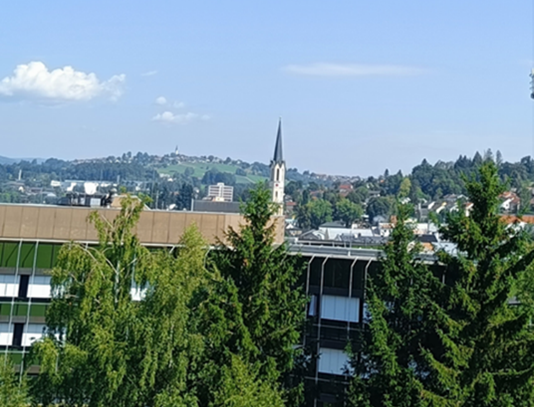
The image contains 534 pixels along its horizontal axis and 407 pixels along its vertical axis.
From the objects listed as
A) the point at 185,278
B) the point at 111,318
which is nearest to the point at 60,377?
the point at 111,318

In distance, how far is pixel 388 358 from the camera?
73.5 feet

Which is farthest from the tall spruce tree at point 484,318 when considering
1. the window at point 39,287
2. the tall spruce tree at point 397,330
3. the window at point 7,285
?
the window at point 7,285

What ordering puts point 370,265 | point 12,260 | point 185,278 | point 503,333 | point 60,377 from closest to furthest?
point 503,333 < point 60,377 < point 185,278 < point 370,265 < point 12,260

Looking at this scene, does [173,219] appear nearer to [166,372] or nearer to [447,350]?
[166,372]

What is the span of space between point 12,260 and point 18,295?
1544mm

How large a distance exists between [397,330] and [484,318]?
11.4 feet

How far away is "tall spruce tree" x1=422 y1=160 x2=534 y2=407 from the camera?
20.8m

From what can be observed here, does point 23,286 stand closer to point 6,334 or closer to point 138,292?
point 6,334

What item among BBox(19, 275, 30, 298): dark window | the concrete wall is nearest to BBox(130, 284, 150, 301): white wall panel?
the concrete wall

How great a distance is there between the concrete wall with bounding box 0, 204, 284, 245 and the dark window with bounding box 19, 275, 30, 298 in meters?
1.77

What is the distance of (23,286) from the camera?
A: 112ft

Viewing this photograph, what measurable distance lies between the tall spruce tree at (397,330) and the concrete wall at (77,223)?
10648mm

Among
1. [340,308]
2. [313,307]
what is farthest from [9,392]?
[340,308]

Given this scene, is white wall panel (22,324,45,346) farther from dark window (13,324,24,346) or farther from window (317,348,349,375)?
window (317,348,349,375)
